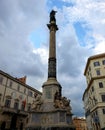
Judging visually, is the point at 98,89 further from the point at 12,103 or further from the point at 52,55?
the point at 12,103

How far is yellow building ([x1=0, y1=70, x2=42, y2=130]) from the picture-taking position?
34.5 metres

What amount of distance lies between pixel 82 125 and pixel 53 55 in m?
88.3

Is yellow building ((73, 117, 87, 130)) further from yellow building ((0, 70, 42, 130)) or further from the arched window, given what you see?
the arched window

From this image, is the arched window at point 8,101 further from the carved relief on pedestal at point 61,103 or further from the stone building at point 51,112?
the carved relief on pedestal at point 61,103

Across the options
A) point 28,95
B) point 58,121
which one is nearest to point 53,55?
point 58,121

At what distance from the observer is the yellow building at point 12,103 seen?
34.5 m

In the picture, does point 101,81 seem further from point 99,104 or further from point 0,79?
point 0,79

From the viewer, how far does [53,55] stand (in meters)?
22.1

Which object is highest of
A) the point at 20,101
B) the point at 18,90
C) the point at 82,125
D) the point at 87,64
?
the point at 87,64

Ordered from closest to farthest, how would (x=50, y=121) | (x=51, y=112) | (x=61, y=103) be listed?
(x=50, y=121), (x=51, y=112), (x=61, y=103)

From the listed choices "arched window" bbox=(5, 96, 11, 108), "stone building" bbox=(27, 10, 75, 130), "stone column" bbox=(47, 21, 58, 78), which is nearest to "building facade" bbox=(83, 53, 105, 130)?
"stone building" bbox=(27, 10, 75, 130)

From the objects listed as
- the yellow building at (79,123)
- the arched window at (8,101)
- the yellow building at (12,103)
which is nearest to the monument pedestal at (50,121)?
the yellow building at (12,103)

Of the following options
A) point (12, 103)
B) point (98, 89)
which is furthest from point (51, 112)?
point (12, 103)

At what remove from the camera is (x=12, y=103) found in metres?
37.8
